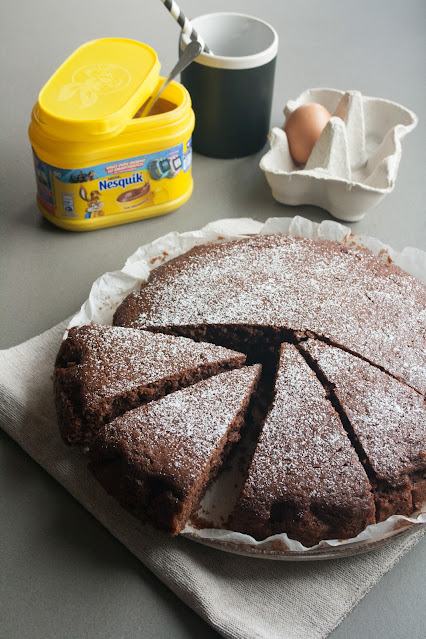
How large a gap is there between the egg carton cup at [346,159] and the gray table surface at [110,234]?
10 cm

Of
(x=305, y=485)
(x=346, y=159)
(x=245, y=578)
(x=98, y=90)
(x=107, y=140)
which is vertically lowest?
(x=245, y=578)

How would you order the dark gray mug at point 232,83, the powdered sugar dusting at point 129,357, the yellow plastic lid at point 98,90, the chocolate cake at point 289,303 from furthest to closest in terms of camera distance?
the dark gray mug at point 232,83 < the yellow plastic lid at point 98,90 < the chocolate cake at point 289,303 < the powdered sugar dusting at point 129,357

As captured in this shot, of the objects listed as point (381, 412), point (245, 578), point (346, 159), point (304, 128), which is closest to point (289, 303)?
point (381, 412)

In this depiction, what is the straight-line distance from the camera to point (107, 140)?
2.02 metres

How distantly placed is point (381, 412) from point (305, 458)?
0.76ft

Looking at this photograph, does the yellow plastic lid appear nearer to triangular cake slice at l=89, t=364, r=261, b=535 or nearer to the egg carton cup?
the egg carton cup

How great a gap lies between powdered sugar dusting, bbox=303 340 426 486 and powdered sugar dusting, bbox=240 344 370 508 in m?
0.05

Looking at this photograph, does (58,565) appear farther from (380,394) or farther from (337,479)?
(380,394)

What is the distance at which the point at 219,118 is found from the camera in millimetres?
2480

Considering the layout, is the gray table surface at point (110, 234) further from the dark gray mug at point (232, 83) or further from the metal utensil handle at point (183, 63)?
the metal utensil handle at point (183, 63)

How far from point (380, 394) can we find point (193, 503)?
0.52 metres

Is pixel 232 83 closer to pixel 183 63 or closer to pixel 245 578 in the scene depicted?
pixel 183 63

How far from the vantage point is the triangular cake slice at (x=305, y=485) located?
1375mm

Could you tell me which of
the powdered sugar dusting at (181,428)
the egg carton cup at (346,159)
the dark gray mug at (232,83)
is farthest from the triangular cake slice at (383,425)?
the dark gray mug at (232,83)
